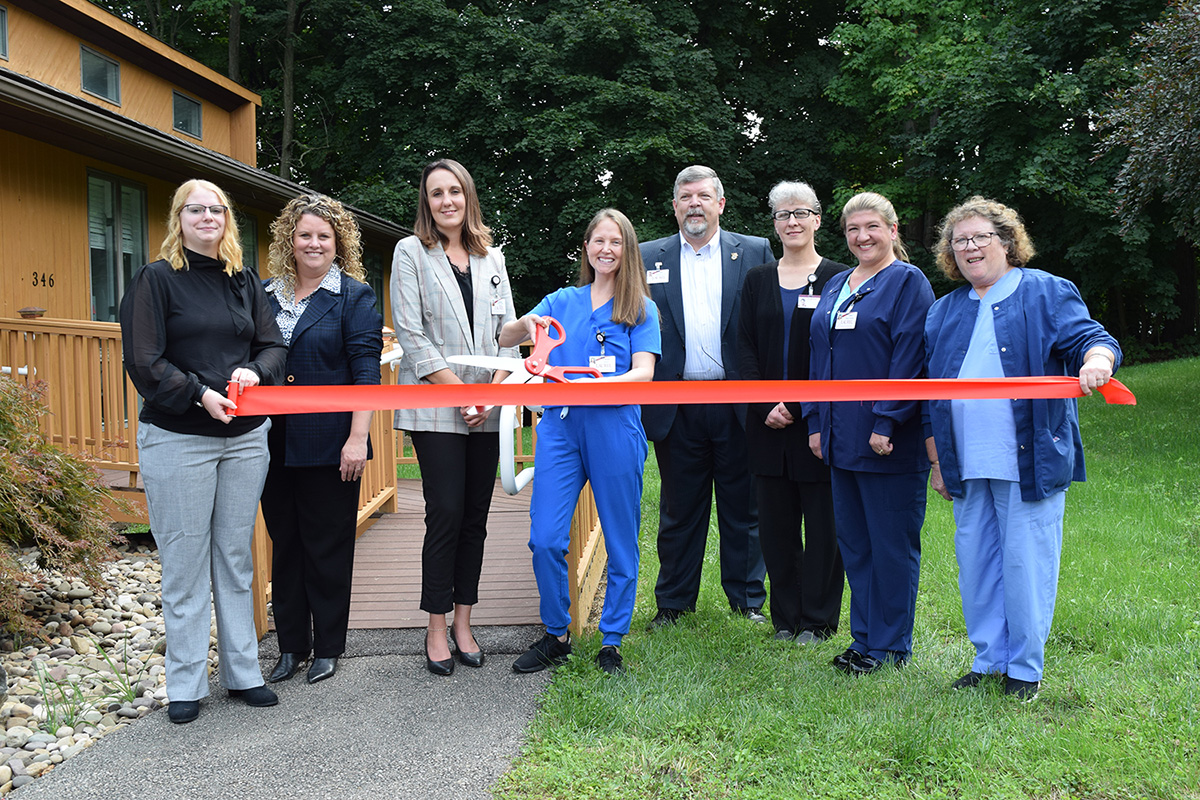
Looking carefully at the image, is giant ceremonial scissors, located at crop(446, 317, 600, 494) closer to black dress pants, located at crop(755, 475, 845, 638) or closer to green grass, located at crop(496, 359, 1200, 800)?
green grass, located at crop(496, 359, 1200, 800)

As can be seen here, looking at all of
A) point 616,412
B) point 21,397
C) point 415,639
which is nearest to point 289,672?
point 415,639

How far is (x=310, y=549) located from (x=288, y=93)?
68.8 ft

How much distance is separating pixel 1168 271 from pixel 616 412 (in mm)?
22116

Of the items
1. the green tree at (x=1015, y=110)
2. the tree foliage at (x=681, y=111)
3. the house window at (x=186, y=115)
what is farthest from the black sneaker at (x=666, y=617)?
the tree foliage at (x=681, y=111)

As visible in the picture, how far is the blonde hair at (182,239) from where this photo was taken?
10.7 feet

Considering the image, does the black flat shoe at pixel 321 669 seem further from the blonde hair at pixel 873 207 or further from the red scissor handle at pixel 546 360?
the blonde hair at pixel 873 207

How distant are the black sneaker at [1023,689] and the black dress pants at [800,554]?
101cm

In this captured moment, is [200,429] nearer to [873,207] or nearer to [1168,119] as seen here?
[873,207]

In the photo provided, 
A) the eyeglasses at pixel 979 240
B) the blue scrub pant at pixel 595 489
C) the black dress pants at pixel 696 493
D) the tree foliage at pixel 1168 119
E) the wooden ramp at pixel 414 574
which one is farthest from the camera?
the tree foliage at pixel 1168 119

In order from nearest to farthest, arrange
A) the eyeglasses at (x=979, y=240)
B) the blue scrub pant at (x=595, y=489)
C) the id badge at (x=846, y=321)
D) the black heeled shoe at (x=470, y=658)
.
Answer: the eyeglasses at (x=979, y=240)
the blue scrub pant at (x=595, y=489)
the id badge at (x=846, y=321)
the black heeled shoe at (x=470, y=658)

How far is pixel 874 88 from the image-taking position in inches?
839

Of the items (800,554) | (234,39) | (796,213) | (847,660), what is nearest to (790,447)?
(800,554)

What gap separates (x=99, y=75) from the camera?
11914 millimetres

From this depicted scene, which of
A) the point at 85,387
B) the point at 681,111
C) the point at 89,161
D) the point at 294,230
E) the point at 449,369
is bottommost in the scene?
the point at 85,387
